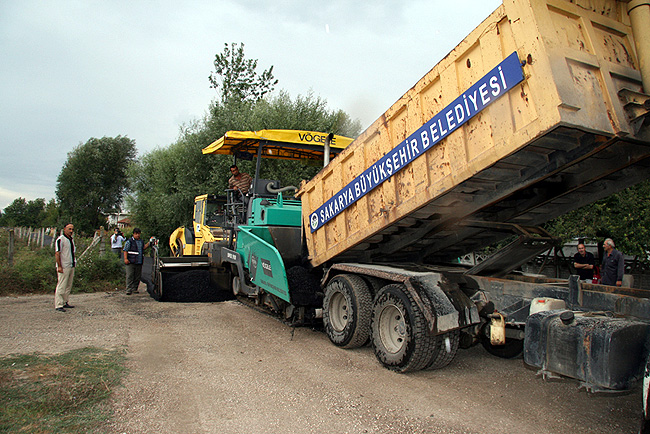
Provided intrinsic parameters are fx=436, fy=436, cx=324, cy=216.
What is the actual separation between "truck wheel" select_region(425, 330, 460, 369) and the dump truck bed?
1.14 metres

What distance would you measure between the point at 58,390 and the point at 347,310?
287cm

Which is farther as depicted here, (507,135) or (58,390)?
(58,390)

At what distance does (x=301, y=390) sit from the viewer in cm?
378

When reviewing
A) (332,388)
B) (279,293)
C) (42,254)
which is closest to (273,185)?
(279,293)

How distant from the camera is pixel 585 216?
919 centimetres

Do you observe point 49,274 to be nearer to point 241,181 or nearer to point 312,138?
point 241,181

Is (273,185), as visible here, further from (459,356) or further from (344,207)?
(459,356)

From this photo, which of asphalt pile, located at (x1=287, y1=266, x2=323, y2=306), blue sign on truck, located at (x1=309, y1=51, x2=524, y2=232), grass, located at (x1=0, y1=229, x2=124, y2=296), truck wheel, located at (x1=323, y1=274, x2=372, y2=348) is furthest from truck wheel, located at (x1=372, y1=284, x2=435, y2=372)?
grass, located at (x1=0, y1=229, x2=124, y2=296)

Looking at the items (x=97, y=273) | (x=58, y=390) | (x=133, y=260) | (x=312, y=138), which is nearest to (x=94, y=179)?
(x=97, y=273)

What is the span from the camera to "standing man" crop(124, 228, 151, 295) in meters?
9.67

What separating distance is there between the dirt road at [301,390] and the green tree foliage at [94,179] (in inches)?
1796

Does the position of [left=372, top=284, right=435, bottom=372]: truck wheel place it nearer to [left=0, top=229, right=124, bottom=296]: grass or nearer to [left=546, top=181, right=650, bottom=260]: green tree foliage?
[left=546, top=181, right=650, bottom=260]: green tree foliage

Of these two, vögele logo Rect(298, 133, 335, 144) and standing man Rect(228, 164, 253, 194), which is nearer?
vögele logo Rect(298, 133, 335, 144)

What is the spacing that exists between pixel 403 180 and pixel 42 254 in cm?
1134
